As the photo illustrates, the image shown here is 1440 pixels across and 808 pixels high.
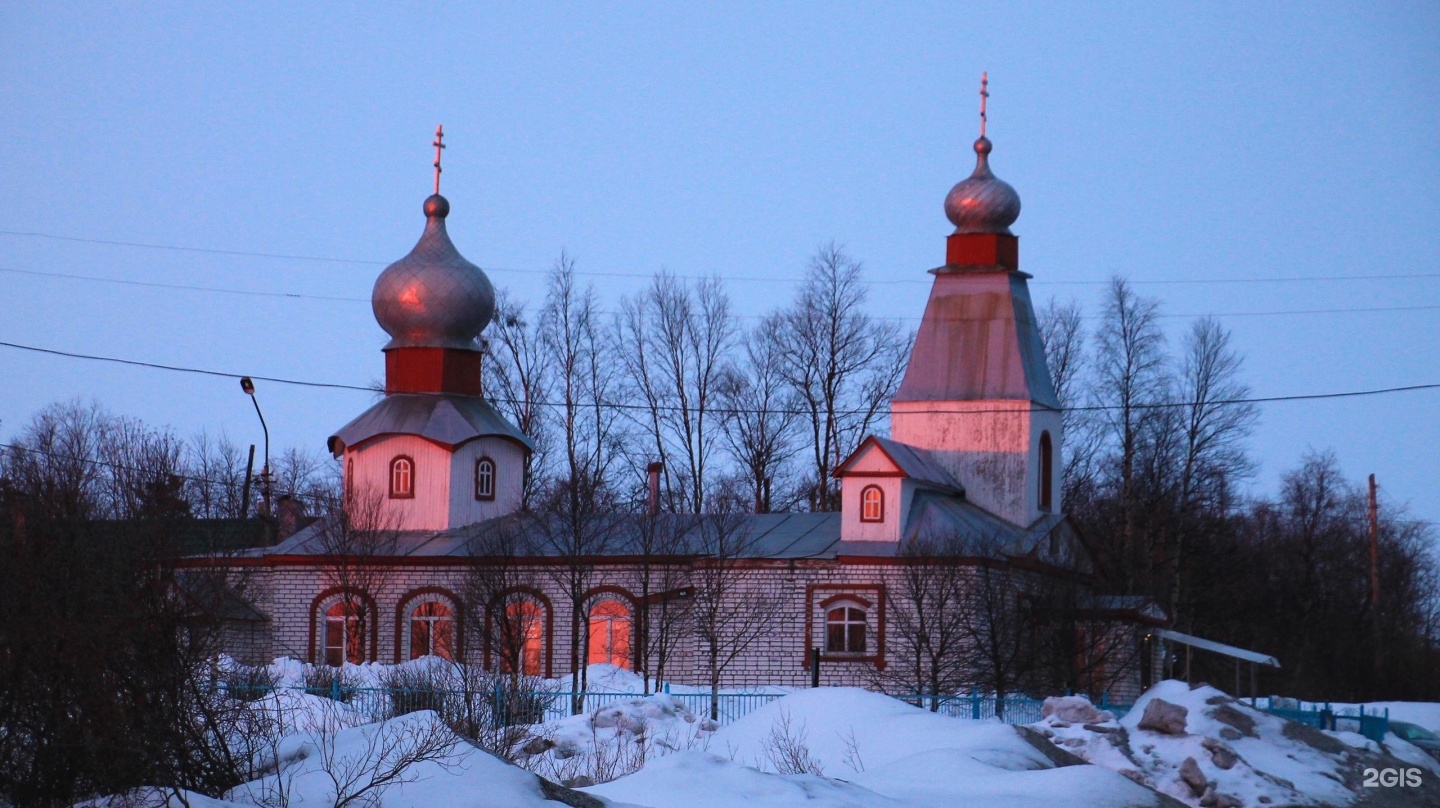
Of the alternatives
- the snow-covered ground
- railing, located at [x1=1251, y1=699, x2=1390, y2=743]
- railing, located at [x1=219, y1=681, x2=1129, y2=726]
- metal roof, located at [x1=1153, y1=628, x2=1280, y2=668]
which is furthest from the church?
the snow-covered ground

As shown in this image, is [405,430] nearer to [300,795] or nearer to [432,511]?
[432,511]

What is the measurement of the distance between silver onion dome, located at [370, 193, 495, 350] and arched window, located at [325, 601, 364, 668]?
594 cm

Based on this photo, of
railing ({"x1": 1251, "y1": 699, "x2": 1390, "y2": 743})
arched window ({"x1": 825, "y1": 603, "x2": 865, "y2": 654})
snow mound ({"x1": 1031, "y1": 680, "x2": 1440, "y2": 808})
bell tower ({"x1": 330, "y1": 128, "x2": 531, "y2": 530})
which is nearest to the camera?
snow mound ({"x1": 1031, "y1": 680, "x2": 1440, "y2": 808})

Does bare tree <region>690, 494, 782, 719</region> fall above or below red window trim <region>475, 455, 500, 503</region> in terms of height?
below

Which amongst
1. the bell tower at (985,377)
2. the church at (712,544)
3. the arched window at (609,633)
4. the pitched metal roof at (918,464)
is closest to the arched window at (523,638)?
the church at (712,544)

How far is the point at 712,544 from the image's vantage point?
3522 cm

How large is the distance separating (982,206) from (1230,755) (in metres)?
21.1

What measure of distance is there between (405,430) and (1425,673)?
2521 centimetres

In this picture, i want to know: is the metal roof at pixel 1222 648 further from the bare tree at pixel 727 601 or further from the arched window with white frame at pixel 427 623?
the arched window with white frame at pixel 427 623

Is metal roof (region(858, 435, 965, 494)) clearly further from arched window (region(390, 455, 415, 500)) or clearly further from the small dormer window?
arched window (region(390, 455, 415, 500))

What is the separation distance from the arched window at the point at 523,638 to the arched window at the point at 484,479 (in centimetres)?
358

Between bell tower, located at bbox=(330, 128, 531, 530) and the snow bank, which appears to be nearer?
the snow bank

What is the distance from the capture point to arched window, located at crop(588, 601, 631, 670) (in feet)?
118

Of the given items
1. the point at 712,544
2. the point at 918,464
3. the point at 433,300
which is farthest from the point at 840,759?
the point at 433,300
